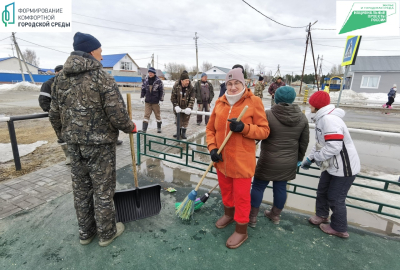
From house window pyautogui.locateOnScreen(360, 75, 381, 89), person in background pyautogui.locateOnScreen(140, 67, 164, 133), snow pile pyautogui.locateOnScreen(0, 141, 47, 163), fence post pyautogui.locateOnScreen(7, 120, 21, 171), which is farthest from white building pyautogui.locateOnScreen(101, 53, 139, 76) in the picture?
fence post pyautogui.locateOnScreen(7, 120, 21, 171)

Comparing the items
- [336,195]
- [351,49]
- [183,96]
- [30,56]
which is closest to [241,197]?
[336,195]

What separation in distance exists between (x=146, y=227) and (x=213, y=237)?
2.50 ft

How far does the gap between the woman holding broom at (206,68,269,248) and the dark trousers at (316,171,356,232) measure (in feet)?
2.92

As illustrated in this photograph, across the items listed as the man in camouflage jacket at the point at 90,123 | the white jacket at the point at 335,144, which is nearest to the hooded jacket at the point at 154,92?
the man in camouflage jacket at the point at 90,123

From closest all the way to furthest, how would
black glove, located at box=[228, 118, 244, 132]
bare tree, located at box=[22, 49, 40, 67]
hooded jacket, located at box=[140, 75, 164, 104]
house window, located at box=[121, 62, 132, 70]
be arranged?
black glove, located at box=[228, 118, 244, 132], hooded jacket, located at box=[140, 75, 164, 104], house window, located at box=[121, 62, 132, 70], bare tree, located at box=[22, 49, 40, 67]

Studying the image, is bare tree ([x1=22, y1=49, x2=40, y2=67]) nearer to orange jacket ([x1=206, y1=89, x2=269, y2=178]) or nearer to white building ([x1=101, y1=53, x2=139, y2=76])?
white building ([x1=101, y1=53, x2=139, y2=76])

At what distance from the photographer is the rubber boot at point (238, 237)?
7.39 ft

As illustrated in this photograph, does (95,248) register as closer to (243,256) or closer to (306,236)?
(243,256)

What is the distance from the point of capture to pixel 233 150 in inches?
86.7

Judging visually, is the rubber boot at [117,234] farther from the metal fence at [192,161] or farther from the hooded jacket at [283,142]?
the hooded jacket at [283,142]

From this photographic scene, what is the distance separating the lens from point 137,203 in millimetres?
2664

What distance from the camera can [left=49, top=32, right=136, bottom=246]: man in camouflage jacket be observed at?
74.2 inches

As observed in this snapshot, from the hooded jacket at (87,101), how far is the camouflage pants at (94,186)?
0.36 ft

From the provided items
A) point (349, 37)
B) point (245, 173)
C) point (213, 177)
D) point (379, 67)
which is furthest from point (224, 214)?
point (379, 67)
